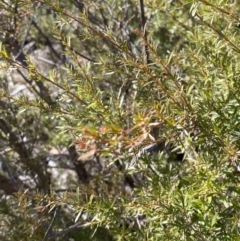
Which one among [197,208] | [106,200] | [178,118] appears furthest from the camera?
[106,200]

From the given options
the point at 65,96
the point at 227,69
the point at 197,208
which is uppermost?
the point at 227,69

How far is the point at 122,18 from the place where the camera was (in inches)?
125

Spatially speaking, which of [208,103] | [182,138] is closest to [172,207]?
[182,138]

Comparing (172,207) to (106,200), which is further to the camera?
(106,200)

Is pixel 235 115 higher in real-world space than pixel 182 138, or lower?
higher

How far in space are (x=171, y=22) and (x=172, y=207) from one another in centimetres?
160

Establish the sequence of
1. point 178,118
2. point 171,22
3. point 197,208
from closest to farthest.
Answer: point 178,118 < point 197,208 < point 171,22

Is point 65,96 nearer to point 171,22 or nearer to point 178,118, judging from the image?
point 178,118

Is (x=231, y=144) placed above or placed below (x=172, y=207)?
above

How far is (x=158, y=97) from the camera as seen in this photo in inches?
77.6

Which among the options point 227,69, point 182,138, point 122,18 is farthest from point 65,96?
point 122,18

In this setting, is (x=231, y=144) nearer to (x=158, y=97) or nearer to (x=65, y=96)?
(x=158, y=97)

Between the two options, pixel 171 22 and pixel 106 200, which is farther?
pixel 171 22

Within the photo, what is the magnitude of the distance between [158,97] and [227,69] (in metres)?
0.29
